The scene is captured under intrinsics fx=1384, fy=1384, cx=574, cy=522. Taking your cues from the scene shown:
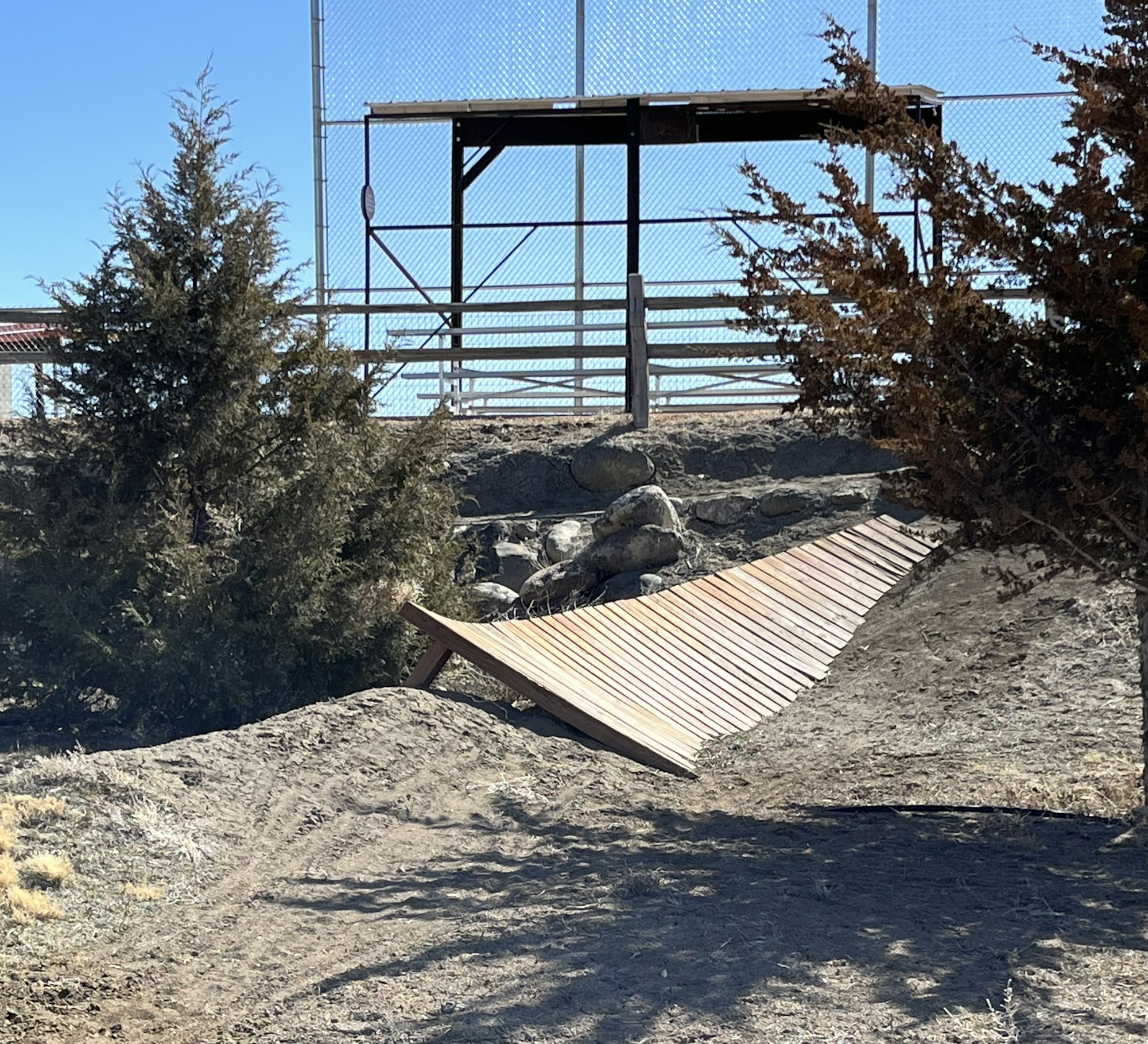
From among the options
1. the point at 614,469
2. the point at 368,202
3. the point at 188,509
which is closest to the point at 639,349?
the point at 614,469

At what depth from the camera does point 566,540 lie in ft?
41.4

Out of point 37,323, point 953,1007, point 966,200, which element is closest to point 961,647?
point 966,200

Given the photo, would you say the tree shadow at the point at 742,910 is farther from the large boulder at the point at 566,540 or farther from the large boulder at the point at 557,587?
the large boulder at the point at 566,540

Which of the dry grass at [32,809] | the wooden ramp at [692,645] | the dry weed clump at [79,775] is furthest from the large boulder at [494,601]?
the dry grass at [32,809]

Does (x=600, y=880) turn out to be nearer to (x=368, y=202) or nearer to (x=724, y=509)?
(x=724, y=509)

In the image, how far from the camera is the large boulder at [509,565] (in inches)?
484

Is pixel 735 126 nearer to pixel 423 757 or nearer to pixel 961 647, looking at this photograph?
pixel 961 647

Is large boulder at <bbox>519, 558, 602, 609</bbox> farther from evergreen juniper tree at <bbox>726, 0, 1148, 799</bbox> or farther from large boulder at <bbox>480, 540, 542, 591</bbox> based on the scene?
evergreen juniper tree at <bbox>726, 0, 1148, 799</bbox>

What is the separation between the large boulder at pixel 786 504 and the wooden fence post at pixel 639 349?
2041mm

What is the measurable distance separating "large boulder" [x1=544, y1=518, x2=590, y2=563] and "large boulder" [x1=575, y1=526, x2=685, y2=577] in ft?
1.10

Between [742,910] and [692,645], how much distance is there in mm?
5028

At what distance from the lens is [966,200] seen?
20.0 ft

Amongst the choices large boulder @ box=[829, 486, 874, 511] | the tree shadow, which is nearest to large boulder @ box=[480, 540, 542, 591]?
large boulder @ box=[829, 486, 874, 511]

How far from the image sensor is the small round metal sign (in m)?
16.7
